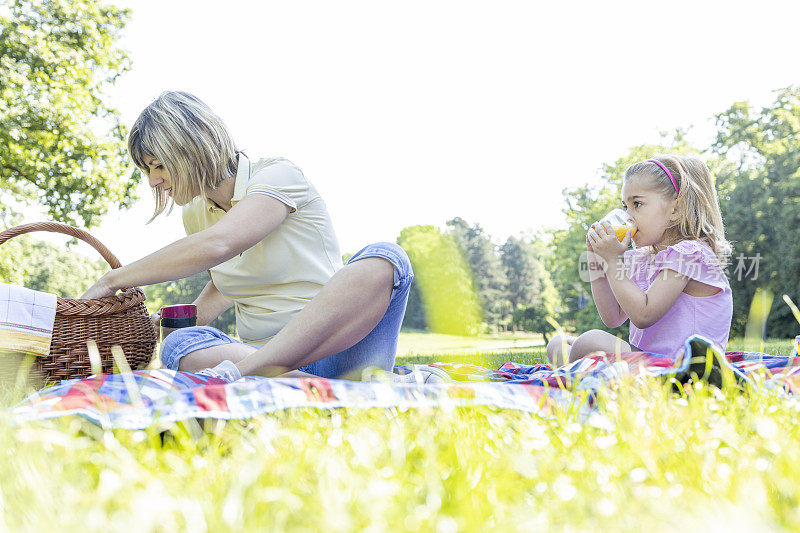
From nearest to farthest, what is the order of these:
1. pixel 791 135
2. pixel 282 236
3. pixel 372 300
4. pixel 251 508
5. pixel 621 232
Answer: pixel 251 508, pixel 372 300, pixel 282 236, pixel 621 232, pixel 791 135

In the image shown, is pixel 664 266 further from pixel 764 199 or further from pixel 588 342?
pixel 764 199

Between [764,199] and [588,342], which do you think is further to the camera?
[764,199]

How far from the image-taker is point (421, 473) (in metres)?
1.03

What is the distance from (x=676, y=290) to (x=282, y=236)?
150 centimetres

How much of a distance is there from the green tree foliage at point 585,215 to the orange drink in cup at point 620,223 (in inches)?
742

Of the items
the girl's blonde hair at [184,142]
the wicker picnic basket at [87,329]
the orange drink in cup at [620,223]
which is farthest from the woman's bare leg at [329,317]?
the orange drink in cup at [620,223]

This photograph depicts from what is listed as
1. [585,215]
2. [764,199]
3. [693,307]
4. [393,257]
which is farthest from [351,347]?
[585,215]

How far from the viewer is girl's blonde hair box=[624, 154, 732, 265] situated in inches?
107

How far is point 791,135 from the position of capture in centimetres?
2028

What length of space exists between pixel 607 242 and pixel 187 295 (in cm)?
3022

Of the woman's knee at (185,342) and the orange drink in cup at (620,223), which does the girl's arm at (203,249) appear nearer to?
the woman's knee at (185,342)

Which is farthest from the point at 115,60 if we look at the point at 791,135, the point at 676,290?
the point at 791,135

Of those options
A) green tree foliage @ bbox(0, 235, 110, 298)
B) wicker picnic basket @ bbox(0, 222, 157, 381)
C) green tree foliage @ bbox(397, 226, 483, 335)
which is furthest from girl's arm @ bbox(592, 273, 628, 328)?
green tree foliage @ bbox(397, 226, 483, 335)

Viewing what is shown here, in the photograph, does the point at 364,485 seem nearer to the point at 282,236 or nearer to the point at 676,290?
the point at 282,236
